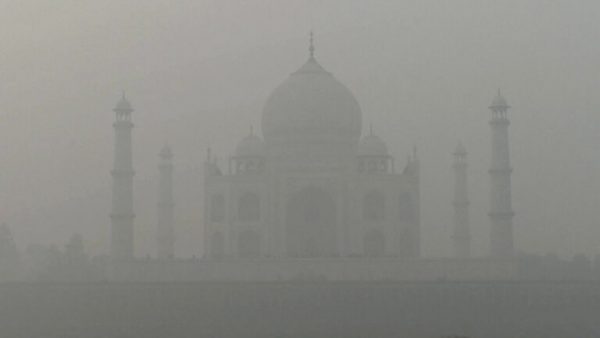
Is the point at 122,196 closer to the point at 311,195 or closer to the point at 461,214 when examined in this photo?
the point at 311,195

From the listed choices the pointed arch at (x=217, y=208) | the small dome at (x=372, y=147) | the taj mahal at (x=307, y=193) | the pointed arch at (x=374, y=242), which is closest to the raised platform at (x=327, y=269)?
the taj mahal at (x=307, y=193)

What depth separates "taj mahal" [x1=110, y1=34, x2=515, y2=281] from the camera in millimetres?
47406

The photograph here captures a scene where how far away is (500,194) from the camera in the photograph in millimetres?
47344

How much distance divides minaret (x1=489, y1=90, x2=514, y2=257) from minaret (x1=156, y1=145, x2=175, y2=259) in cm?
1064

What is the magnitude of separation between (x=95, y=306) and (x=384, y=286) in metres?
7.25

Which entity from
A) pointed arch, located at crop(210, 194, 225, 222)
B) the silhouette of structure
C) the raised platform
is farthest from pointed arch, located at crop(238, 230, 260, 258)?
the raised platform

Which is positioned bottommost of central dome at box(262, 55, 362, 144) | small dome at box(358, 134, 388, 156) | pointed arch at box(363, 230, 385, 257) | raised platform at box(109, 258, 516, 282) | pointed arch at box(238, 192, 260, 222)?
raised platform at box(109, 258, 516, 282)

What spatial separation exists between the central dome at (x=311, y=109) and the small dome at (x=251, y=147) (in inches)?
18.2

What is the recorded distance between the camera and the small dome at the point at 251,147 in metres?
51.3

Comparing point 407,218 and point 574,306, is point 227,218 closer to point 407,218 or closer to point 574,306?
point 407,218

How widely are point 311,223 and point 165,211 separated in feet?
16.1

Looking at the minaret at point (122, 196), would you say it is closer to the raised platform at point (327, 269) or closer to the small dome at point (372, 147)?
the raised platform at point (327, 269)

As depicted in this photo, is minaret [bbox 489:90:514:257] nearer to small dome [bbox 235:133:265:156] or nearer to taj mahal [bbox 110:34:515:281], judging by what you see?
taj mahal [bbox 110:34:515:281]

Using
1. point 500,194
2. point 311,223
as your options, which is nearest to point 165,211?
point 311,223
